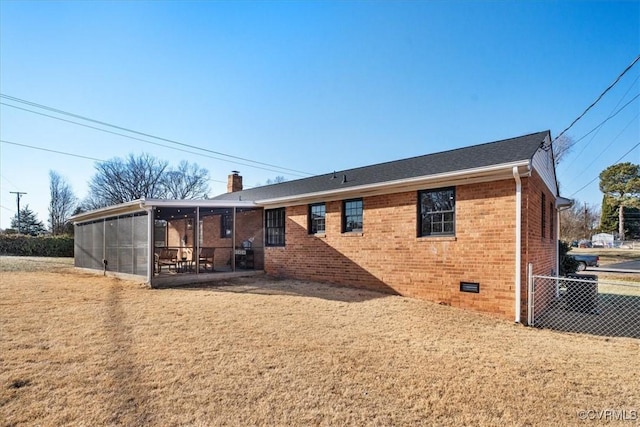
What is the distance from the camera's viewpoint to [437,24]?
1071 cm

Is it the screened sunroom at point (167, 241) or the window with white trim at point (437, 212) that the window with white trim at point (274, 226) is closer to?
the screened sunroom at point (167, 241)

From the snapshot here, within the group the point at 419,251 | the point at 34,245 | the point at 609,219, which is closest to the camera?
the point at 419,251

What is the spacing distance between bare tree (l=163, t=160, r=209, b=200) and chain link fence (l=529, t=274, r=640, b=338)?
130 feet

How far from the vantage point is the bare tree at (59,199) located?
48750 millimetres

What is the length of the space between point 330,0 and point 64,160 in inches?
1173

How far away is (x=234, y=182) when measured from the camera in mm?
21047

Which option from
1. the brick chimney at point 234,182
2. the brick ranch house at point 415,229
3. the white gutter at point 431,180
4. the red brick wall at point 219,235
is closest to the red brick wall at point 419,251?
the brick ranch house at point 415,229

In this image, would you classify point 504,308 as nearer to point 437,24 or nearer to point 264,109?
point 437,24

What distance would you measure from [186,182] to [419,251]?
39872mm

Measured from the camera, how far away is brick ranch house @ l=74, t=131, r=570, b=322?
739 cm

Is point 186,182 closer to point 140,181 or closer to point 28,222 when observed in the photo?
point 140,181
